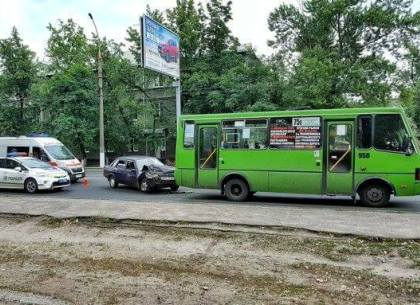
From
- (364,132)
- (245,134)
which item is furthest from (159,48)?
(364,132)

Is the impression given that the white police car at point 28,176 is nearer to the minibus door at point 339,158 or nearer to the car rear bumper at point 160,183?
the car rear bumper at point 160,183

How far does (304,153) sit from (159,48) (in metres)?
14.7

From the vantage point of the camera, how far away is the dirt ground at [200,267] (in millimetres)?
5340

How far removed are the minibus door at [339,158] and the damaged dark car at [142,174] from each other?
681cm

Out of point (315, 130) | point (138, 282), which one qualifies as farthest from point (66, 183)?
point (138, 282)

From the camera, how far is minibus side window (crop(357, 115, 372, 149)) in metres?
12.7

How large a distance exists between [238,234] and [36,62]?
4161 cm

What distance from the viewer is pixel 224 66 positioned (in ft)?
128

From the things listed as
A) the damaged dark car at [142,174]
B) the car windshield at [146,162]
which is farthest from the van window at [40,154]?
the car windshield at [146,162]

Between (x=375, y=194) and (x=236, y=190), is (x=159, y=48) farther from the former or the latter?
(x=375, y=194)

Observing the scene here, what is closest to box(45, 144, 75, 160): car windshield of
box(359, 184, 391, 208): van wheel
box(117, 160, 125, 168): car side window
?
box(117, 160, 125, 168): car side window

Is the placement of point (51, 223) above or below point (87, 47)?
below

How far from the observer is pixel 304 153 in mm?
13336

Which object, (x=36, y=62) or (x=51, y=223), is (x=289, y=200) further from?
(x=36, y=62)
